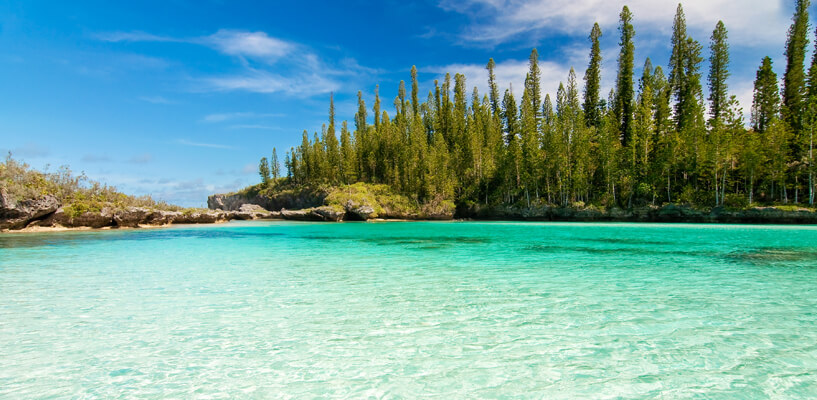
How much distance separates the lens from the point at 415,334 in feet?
19.1

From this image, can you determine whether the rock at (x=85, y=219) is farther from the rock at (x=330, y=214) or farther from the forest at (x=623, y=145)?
the forest at (x=623, y=145)

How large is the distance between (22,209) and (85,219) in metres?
5.34

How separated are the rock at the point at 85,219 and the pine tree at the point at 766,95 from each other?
7687cm

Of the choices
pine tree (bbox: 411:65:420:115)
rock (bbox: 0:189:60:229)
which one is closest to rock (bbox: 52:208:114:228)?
rock (bbox: 0:189:60:229)

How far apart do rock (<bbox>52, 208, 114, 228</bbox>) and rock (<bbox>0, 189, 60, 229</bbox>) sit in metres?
1.00

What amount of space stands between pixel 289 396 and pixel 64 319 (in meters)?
5.92

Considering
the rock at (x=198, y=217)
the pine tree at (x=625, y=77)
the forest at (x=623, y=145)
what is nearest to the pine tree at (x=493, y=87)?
the forest at (x=623, y=145)

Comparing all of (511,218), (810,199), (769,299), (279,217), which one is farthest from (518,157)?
(769,299)

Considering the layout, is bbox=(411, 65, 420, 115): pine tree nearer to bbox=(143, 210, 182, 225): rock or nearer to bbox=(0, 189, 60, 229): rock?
bbox=(143, 210, 182, 225): rock

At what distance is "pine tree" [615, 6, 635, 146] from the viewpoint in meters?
54.9

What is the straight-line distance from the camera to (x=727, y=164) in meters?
40.2

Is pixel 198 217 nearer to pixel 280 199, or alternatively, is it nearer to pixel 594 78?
pixel 280 199

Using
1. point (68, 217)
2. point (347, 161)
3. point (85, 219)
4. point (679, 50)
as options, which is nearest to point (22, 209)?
point (68, 217)

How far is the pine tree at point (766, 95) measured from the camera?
4550 centimetres
